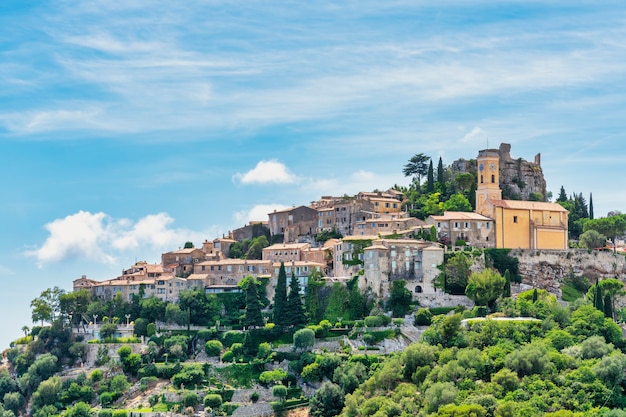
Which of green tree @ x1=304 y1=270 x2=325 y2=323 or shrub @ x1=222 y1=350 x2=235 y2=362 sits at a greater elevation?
green tree @ x1=304 y1=270 x2=325 y2=323

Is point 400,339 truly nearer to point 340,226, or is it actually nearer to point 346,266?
point 346,266

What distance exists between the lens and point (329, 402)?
8038 cm

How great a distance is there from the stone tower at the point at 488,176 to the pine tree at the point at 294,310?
19567 millimetres

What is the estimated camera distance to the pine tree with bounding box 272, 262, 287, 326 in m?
91.5

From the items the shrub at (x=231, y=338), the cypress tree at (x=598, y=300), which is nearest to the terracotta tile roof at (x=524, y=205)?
the cypress tree at (x=598, y=300)

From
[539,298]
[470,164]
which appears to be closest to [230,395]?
[539,298]

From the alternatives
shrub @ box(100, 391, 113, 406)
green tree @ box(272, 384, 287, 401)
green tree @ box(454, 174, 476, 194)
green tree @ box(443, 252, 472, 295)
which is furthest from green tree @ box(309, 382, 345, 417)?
green tree @ box(454, 174, 476, 194)

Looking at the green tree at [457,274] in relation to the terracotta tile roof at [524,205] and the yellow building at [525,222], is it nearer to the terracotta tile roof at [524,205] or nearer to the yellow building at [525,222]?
the yellow building at [525,222]

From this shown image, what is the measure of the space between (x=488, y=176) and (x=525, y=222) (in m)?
6.73

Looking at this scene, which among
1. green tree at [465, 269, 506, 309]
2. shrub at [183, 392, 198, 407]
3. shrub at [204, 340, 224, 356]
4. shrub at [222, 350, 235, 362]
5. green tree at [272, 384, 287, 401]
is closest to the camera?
green tree at [272, 384, 287, 401]

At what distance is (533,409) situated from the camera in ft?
229

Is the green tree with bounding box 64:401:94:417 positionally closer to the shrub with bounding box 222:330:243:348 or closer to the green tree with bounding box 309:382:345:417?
the shrub with bounding box 222:330:243:348

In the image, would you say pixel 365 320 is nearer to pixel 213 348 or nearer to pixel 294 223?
pixel 213 348

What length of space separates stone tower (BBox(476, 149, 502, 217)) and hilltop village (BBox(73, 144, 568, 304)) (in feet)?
0.30
